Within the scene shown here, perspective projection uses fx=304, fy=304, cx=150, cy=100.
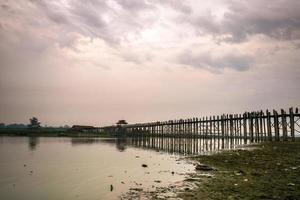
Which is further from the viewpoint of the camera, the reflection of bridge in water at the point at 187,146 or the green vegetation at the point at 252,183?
the reflection of bridge in water at the point at 187,146

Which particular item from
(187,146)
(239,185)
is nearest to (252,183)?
(239,185)

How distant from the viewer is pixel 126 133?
85938 millimetres

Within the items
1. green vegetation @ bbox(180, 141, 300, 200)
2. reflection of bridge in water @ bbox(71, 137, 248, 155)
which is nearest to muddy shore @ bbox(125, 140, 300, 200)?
green vegetation @ bbox(180, 141, 300, 200)

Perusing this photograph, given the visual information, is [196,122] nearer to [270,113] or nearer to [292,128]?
[270,113]

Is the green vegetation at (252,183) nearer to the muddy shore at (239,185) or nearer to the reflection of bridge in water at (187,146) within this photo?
the muddy shore at (239,185)

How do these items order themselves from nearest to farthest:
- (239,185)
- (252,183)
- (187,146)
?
(239,185) < (252,183) < (187,146)

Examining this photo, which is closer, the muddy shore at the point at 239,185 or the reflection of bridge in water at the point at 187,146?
the muddy shore at the point at 239,185

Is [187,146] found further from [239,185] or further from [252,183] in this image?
[239,185]

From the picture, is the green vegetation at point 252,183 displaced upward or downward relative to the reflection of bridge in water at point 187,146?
upward

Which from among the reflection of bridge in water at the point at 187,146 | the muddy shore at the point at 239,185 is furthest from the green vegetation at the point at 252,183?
the reflection of bridge in water at the point at 187,146

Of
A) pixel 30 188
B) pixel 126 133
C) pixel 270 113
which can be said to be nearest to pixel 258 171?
pixel 30 188

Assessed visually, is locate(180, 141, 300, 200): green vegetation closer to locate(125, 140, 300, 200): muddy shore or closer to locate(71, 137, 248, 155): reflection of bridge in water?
locate(125, 140, 300, 200): muddy shore

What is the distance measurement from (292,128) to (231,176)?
2076 cm

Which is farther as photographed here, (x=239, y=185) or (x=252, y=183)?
(x=252, y=183)
